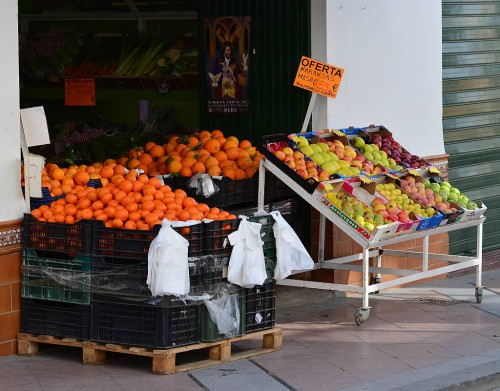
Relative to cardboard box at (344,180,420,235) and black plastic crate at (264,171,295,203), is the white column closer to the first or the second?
black plastic crate at (264,171,295,203)

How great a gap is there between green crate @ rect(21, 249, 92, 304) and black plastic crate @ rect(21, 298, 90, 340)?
0.07m

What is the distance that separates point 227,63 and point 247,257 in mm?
3260

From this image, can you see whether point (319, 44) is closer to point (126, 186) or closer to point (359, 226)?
point (359, 226)

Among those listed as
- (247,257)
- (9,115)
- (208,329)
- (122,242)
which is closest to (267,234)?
(247,257)

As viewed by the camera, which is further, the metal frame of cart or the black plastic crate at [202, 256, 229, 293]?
the metal frame of cart

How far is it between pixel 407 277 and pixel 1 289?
11.1 ft

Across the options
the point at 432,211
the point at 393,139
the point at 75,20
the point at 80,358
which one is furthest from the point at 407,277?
the point at 75,20

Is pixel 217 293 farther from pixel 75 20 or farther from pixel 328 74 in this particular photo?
pixel 75 20

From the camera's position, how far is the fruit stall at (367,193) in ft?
→ 30.6


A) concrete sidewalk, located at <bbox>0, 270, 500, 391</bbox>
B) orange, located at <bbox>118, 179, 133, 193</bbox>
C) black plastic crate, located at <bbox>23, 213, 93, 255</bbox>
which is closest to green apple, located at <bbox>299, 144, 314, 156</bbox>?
concrete sidewalk, located at <bbox>0, 270, 500, 391</bbox>

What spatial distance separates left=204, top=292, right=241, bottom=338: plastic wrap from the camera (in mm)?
8195

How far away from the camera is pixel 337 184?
374 inches

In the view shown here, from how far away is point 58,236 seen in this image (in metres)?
8.30

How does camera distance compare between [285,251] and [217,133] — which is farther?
[217,133]
